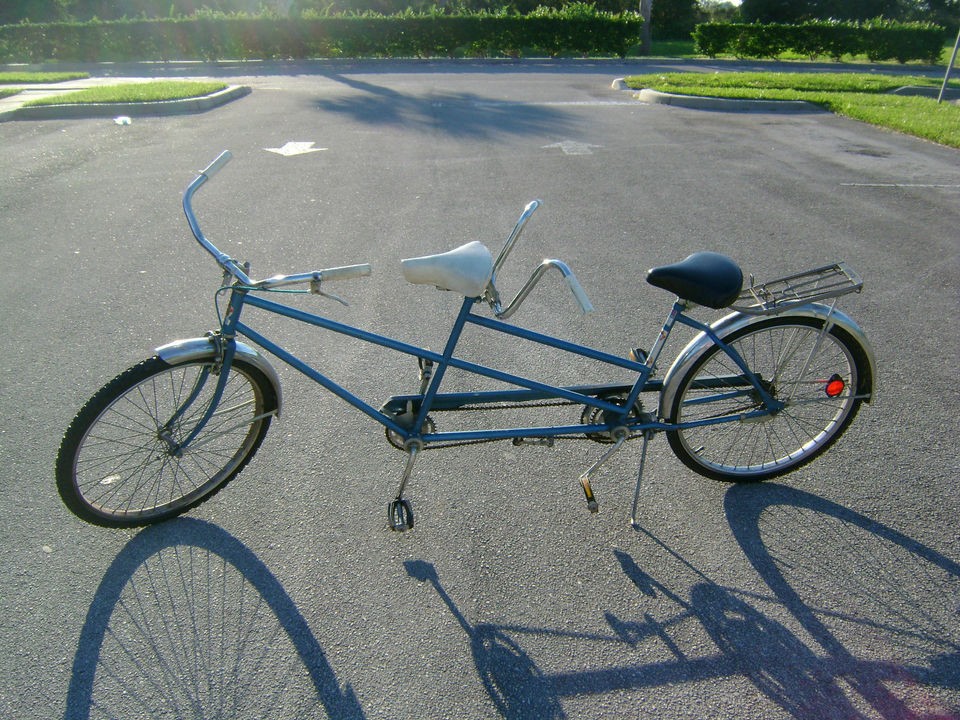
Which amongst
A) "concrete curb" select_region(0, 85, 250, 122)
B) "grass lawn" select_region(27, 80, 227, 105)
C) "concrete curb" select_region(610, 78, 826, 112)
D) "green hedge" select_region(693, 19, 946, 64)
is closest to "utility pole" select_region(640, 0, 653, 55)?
A: "green hedge" select_region(693, 19, 946, 64)

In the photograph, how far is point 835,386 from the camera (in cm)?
305

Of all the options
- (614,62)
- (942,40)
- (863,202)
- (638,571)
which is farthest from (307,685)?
(942,40)

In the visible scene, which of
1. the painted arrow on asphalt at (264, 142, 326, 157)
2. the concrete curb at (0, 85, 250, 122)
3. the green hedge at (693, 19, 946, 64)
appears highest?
the green hedge at (693, 19, 946, 64)

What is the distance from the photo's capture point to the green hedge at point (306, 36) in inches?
849

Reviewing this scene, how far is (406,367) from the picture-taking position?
4.08 metres

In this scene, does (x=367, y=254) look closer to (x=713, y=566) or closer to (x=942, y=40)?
(x=713, y=566)

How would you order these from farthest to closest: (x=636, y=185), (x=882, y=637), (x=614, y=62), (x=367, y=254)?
1. (x=614, y=62)
2. (x=636, y=185)
3. (x=367, y=254)
4. (x=882, y=637)

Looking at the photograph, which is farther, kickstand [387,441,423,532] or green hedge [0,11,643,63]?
green hedge [0,11,643,63]

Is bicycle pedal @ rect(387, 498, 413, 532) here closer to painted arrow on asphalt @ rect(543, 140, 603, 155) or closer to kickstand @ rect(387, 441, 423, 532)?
kickstand @ rect(387, 441, 423, 532)

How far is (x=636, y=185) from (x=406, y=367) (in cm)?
477

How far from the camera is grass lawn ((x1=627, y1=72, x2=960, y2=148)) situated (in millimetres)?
10527

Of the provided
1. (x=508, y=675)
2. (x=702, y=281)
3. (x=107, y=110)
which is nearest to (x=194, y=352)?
(x=508, y=675)

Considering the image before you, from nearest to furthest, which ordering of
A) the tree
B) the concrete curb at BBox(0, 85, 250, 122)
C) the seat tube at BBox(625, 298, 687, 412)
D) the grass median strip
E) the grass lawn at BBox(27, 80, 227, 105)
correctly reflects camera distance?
the seat tube at BBox(625, 298, 687, 412)
the concrete curb at BBox(0, 85, 250, 122)
the grass lawn at BBox(27, 80, 227, 105)
the grass median strip
the tree

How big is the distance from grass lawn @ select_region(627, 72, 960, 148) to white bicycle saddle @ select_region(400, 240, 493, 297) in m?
9.85
